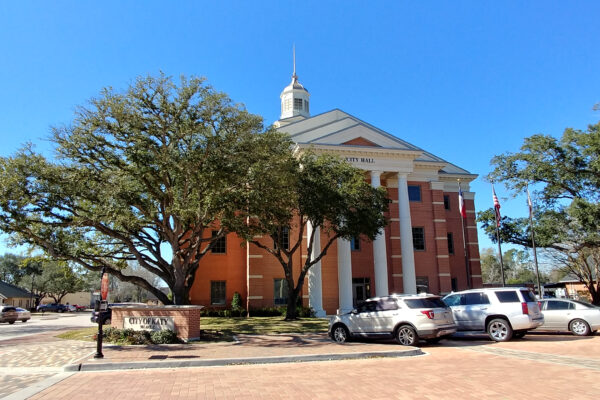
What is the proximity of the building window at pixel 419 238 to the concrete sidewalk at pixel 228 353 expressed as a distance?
23.0m

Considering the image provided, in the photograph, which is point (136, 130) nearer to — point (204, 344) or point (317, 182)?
point (204, 344)

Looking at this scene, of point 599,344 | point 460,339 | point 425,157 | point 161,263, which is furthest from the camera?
point 425,157

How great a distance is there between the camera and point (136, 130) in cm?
1677

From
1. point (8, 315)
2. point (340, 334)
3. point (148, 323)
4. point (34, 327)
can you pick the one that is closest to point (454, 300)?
point (340, 334)

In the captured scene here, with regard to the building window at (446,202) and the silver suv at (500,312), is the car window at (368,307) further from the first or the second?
the building window at (446,202)

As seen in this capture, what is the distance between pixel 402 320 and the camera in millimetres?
14367

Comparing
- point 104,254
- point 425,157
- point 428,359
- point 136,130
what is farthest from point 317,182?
point 425,157

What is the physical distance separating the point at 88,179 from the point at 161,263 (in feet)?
16.9

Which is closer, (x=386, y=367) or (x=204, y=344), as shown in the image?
(x=386, y=367)

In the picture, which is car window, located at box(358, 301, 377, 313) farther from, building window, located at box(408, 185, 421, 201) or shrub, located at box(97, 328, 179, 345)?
building window, located at box(408, 185, 421, 201)

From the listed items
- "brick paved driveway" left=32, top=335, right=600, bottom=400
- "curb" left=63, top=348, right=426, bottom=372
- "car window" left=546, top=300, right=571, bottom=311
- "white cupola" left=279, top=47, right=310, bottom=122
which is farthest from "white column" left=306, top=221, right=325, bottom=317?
"white cupola" left=279, top=47, right=310, bottom=122

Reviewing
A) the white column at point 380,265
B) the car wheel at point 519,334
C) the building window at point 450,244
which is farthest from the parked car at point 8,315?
the building window at point 450,244

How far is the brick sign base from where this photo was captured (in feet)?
50.4

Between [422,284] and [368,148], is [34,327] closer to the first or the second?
[368,148]
